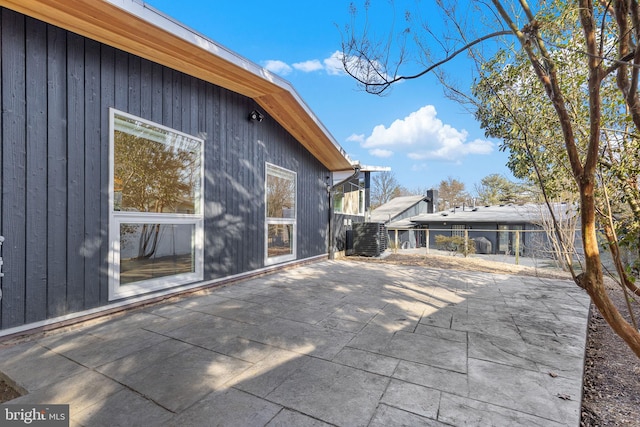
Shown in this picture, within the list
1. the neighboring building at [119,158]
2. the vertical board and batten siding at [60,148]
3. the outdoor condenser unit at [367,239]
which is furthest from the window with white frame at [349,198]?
the vertical board and batten siding at [60,148]

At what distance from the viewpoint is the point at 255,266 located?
5094mm

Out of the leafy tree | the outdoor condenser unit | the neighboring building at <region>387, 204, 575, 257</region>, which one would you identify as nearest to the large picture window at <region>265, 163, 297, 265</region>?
the outdoor condenser unit

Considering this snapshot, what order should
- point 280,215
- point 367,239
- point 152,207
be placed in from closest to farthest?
1. point 152,207
2. point 280,215
3. point 367,239

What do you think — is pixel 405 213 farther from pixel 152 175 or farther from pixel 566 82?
pixel 152 175

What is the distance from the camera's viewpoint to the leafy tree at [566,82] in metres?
1.57

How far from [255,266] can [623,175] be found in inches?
187

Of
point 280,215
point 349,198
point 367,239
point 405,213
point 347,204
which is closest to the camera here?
point 280,215

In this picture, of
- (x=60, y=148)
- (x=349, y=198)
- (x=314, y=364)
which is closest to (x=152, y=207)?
(x=60, y=148)

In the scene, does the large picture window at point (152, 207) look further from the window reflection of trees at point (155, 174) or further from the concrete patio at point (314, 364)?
the concrete patio at point (314, 364)

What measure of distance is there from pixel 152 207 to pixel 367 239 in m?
6.55

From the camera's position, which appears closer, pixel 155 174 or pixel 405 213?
pixel 155 174

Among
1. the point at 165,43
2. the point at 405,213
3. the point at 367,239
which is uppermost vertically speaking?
the point at 165,43

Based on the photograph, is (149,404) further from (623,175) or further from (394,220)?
(394,220)

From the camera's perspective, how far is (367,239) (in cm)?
891
